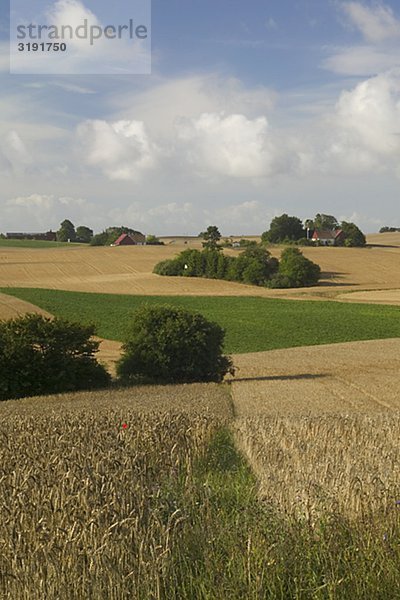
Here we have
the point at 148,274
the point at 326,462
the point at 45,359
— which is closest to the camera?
the point at 326,462

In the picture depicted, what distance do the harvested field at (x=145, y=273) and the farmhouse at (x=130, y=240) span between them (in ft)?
150

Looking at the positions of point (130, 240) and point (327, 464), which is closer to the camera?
point (327, 464)

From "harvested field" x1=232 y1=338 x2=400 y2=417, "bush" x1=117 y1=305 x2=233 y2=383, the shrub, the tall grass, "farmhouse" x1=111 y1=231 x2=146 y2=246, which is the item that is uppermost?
"farmhouse" x1=111 y1=231 x2=146 y2=246

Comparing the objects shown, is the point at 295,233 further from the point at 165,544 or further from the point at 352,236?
the point at 165,544

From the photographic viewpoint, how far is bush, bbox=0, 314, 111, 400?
30.8m

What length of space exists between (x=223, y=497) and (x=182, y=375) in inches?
926

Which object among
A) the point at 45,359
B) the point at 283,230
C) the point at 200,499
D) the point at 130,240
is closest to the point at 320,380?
the point at 45,359

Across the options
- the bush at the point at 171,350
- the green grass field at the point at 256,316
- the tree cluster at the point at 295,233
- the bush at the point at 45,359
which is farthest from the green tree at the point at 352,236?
the bush at the point at 45,359

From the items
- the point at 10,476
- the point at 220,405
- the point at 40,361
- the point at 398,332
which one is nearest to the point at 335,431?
the point at 10,476

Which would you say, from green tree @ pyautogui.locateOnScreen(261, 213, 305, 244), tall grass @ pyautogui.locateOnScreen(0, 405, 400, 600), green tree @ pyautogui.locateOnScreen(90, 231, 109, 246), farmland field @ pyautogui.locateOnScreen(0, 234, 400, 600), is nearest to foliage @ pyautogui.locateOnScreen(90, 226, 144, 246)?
green tree @ pyautogui.locateOnScreen(90, 231, 109, 246)

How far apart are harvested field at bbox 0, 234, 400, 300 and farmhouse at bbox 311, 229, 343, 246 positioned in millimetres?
33510

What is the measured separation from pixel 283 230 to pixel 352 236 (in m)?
16.1

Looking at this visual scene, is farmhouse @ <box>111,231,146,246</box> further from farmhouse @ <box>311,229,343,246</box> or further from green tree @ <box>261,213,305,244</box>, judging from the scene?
farmhouse @ <box>311,229,343,246</box>

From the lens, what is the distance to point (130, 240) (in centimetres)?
17712
